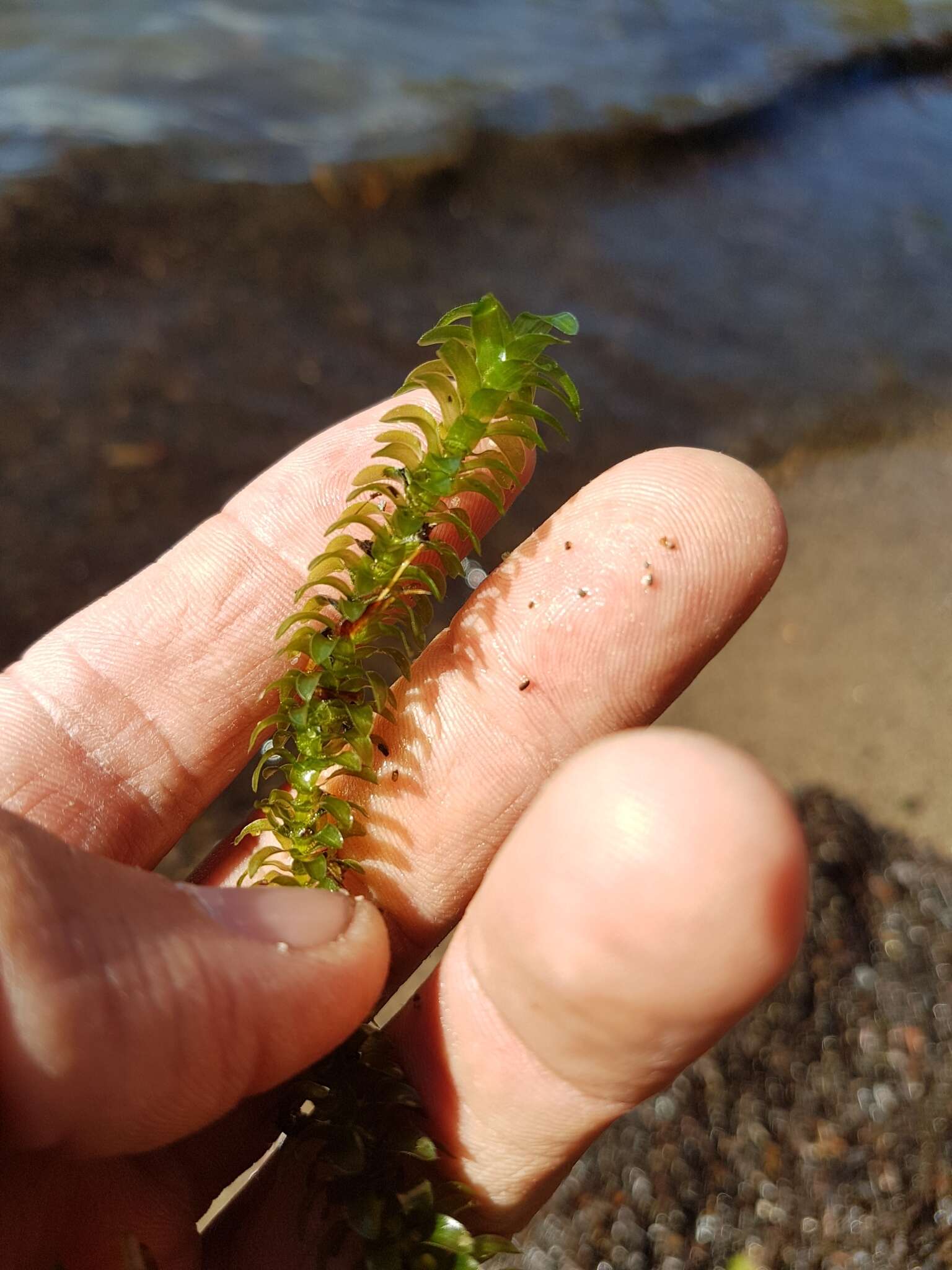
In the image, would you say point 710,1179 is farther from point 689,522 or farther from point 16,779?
point 16,779

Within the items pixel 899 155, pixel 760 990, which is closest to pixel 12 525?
pixel 760 990

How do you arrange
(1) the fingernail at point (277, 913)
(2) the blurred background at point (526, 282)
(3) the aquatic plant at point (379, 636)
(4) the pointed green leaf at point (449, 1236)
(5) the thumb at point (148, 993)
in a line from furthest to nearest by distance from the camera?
(2) the blurred background at point (526, 282), (3) the aquatic plant at point (379, 636), (4) the pointed green leaf at point (449, 1236), (1) the fingernail at point (277, 913), (5) the thumb at point (148, 993)

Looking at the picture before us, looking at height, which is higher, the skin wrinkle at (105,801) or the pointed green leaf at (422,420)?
the pointed green leaf at (422,420)

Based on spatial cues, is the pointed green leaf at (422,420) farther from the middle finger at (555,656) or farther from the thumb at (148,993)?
the thumb at (148,993)

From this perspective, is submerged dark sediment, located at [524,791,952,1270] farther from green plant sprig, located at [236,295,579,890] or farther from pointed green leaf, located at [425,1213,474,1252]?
green plant sprig, located at [236,295,579,890]

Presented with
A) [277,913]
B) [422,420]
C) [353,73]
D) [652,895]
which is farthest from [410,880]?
[353,73]

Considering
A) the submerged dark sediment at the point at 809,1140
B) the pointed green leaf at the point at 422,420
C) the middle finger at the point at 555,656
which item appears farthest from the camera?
the submerged dark sediment at the point at 809,1140

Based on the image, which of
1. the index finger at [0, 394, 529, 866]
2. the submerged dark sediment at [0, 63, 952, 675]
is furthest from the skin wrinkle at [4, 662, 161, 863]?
the submerged dark sediment at [0, 63, 952, 675]

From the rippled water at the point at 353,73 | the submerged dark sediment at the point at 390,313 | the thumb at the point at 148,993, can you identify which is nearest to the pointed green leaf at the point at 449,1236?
the thumb at the point at 148,993
